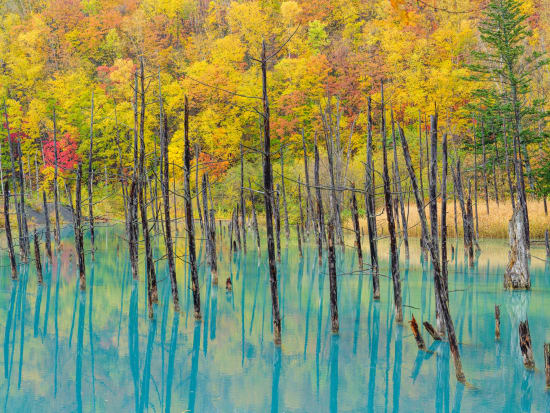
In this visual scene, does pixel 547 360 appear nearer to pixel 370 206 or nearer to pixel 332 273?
pixel 332 273

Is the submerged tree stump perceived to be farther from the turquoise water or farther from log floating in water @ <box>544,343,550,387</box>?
log floating in water @ <box>544,343,550,387</box>

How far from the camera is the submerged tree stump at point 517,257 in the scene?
16.3m

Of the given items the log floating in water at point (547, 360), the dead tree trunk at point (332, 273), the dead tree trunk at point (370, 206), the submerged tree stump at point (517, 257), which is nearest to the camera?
the log floating in water at point (547, 360)

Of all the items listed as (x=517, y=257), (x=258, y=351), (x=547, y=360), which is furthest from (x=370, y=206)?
(x=547, y=360)

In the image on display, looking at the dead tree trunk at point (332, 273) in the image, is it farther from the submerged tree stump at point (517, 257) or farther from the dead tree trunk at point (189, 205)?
the submerged tree stump at point (517, 257)

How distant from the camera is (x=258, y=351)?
42.3 ft

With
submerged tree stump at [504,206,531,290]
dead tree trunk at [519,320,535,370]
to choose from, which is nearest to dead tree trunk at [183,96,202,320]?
dead tree trunk at [519,320,535,370]

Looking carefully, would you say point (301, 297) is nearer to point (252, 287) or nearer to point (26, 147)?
point (252, 287)

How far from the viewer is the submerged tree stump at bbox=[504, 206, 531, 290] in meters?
16.3

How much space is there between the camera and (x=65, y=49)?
66.1 meters

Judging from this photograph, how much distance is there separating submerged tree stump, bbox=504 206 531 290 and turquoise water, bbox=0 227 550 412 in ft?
1.63

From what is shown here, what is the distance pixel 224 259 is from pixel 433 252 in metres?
17.9

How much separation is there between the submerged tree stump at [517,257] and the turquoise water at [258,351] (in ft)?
1.63

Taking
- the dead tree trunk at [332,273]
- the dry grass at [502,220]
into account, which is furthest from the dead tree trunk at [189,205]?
the dry grass at [502,220]
